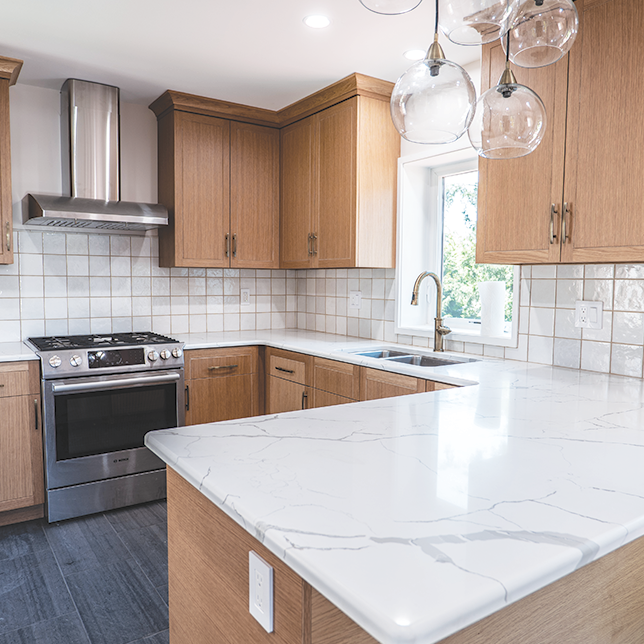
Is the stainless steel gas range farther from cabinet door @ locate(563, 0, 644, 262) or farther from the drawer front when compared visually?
cabinet door @ locate(563, 0, 644, 262)

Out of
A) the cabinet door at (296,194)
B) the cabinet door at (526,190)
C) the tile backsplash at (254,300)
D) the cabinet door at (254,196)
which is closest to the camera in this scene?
the cabinet door at (526,190)

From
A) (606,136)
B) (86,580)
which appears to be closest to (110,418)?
(86,580)

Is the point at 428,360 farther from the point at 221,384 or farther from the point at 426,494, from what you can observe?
the point at 426,494

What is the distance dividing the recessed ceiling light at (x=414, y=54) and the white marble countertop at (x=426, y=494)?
1.88 meters

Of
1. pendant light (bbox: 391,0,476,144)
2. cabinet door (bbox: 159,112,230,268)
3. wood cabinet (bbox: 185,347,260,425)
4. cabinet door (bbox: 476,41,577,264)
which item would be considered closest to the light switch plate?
pendant light (bbox: 391,0,476,144)

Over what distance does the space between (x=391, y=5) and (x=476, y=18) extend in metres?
0.18

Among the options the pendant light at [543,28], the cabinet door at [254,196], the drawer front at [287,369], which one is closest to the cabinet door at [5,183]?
the cabinet door at [254,196]

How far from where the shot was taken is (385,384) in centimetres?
252

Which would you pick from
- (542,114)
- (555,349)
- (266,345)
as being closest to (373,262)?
(266,345)

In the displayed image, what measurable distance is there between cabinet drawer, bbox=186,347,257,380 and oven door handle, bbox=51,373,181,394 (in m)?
0.13

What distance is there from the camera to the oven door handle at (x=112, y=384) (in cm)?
274

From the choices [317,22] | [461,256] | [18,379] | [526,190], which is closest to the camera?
[526,190]

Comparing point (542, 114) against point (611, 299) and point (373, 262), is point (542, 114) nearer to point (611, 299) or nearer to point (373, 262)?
point (611, 299)

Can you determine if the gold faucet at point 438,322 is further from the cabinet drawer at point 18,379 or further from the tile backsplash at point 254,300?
the cabinet drawer at point 18,379
